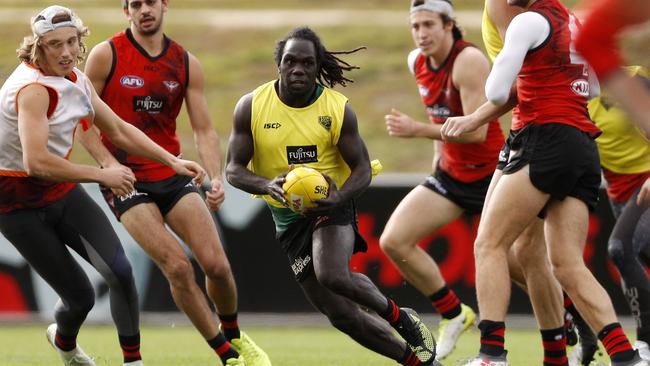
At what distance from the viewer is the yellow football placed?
6.54 m

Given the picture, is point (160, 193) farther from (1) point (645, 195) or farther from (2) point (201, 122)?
(1) point (645, 195)

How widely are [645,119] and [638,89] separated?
11cm

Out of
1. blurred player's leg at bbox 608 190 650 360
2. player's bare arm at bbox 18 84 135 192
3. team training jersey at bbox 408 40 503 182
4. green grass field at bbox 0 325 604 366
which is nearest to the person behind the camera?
player's bare arm at bbox 18 84 135 192

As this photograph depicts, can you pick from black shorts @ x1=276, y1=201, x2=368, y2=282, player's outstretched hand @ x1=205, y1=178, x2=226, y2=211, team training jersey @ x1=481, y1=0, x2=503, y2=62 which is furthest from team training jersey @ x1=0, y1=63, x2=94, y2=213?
team training jersey @ x1=481, y1=0, x2=503, y2=62

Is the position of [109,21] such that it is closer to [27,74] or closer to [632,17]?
[27,74]

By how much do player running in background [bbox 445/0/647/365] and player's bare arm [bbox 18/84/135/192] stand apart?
2.11m

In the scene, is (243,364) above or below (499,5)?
below

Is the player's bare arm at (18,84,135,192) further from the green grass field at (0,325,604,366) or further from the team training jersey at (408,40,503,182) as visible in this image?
the team training jersey at (408,40,503,182)

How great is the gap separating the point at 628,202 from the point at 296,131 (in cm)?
273

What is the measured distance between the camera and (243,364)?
7680 mm

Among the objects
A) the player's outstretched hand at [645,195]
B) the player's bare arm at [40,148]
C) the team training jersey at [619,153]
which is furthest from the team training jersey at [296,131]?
the team training jersey at [619,153]

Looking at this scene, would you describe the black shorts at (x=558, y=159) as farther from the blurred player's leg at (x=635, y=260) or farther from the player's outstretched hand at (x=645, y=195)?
the blurred player's leg at (x=635, y=260)

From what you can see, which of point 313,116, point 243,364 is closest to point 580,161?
point 313,116

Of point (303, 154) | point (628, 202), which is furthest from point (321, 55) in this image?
point (628, 202)
